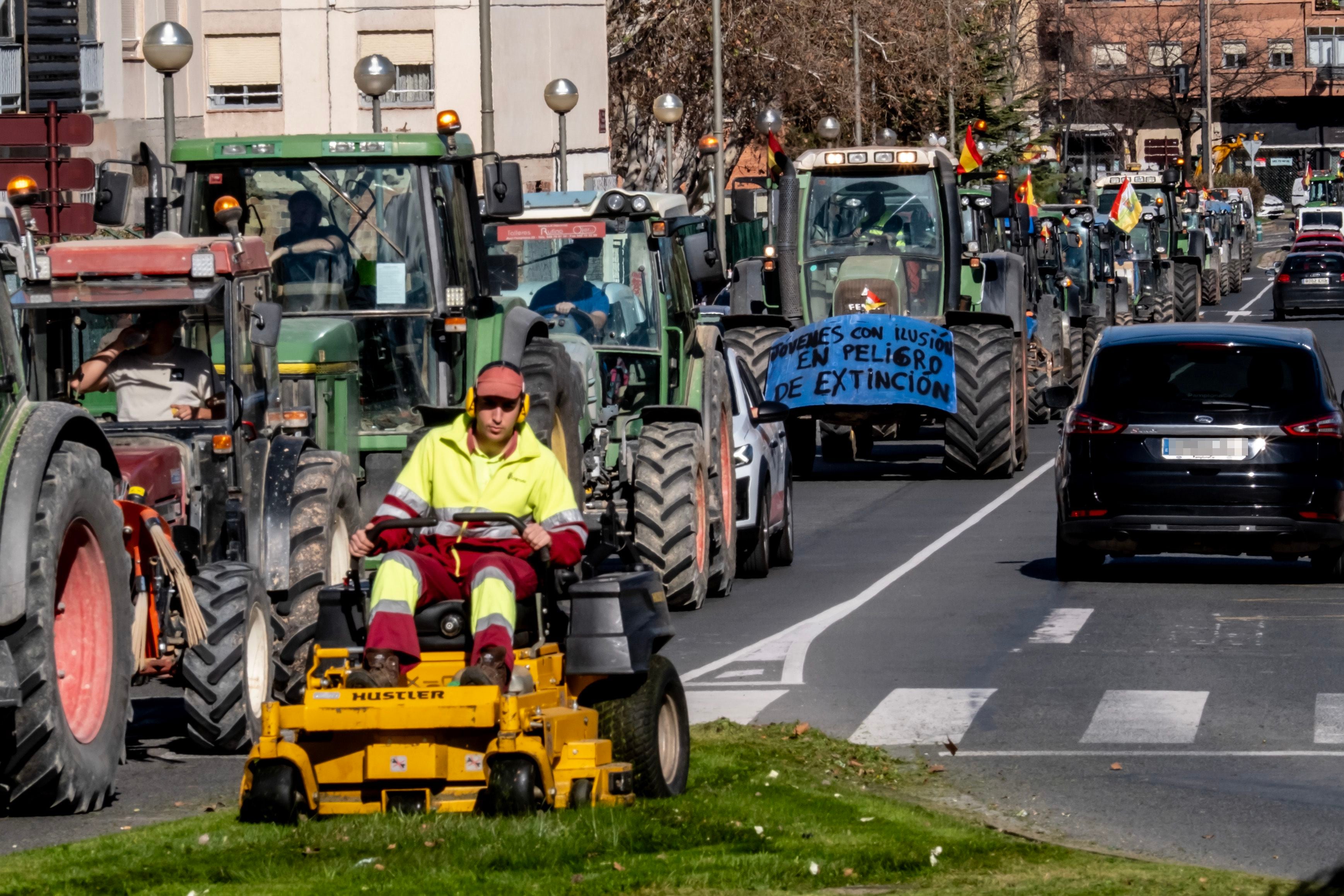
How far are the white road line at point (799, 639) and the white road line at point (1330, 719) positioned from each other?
2.52m

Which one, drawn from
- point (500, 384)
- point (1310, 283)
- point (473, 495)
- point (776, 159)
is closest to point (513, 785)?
point (473, 495)

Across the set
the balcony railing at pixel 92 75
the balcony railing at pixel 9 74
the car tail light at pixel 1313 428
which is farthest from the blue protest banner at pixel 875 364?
the balcony railing at pixel 92 75

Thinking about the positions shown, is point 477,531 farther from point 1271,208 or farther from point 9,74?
point 1271,208

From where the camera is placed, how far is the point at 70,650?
31.3ft

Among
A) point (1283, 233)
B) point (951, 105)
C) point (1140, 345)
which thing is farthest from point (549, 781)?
point (1283, 233)

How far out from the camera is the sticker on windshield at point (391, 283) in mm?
13375

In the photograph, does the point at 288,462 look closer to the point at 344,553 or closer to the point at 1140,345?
the point at 344,553

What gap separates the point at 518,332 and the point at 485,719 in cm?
597

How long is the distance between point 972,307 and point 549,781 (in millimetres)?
18445

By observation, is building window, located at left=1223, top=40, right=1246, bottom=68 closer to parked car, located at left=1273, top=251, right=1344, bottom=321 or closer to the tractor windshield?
parked car, located at left=1273, top=251, right=1344, bottom=321

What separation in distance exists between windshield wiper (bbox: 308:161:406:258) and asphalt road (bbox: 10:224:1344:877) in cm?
265

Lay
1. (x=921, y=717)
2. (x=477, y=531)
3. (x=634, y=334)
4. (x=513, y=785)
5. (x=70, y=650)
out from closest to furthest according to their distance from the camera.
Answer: (x=513, y=785)
(x=477, y=531)
(x=70, y=650)
(x=921, y=717)
(x=634, y=334)

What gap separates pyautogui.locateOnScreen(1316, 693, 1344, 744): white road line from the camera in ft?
35.3

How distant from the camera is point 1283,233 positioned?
99.4 meters
